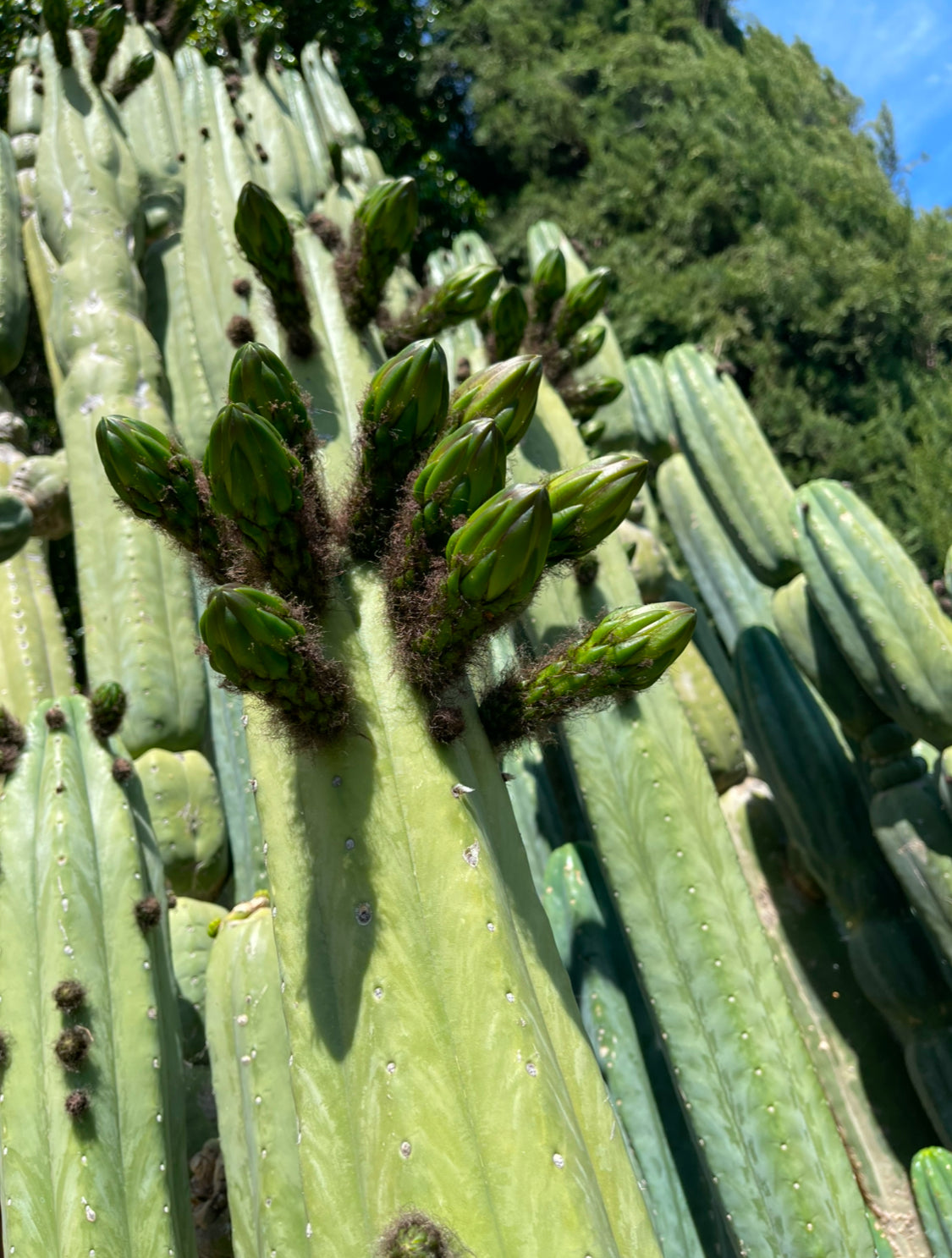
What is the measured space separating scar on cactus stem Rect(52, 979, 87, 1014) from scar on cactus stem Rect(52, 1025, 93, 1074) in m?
0.04

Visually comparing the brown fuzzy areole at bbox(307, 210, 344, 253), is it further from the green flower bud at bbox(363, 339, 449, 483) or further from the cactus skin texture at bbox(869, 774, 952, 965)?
Answer: the cactus skin texture at bbox(869, 774, 952, 965)

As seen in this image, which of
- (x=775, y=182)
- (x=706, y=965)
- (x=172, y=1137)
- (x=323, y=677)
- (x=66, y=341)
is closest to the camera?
(x=323, y=677)

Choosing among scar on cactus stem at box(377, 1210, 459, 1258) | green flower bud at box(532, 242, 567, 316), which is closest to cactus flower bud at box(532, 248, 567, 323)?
green flower bud at box(532, 242, 567, 316)

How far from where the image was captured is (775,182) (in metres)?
9.88

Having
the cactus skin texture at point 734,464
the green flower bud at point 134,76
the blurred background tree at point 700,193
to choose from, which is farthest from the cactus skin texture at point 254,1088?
the blurred background tree at point 700,193

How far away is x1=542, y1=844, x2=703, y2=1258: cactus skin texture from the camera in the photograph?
96.3 inches

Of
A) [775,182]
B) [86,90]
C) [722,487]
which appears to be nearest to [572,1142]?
[722,487]

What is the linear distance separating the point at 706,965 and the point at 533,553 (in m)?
1.41

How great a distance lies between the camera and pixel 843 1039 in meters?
3.47

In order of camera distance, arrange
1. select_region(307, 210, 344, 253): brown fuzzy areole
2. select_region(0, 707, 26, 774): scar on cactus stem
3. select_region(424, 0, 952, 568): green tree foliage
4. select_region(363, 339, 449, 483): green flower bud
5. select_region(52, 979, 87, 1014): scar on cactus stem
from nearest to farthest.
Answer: select_region(363, 339, 449, 483): green flower bud, select_region(52, 979, 87, 1014): scar on cactus stem, select_region(0, 707, 26, 774): scar on cactus stem, select_region(307, 210, 344, 253): brown fuzzy areole, select_region(424, 0, 952, 568): green tree foliage

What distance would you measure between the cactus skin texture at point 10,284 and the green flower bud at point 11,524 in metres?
1.30

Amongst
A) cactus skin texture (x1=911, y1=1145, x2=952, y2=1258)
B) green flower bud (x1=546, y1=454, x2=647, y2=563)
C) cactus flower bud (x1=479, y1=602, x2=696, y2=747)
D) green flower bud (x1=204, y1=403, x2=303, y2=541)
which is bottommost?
cactus skin texture (x1=911, y1=1145, x2=952, y2=1258)

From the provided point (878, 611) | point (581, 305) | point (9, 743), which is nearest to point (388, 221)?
point (581, 305)

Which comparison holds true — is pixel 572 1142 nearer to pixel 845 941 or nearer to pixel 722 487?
pixel 845 941
